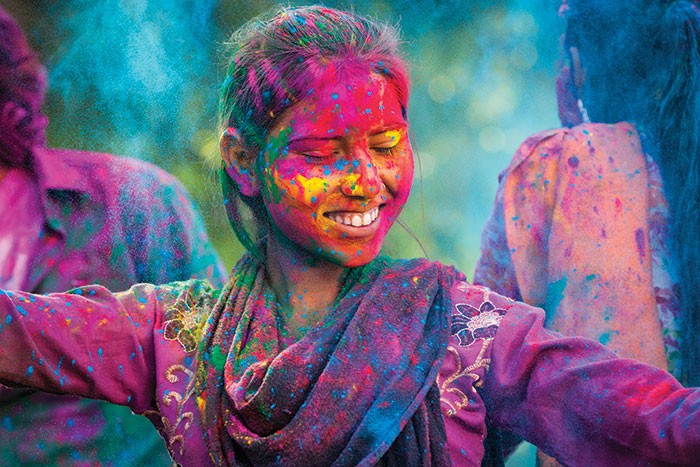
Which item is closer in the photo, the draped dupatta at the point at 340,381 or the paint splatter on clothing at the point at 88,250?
the draped dupatta at the point at 340,381

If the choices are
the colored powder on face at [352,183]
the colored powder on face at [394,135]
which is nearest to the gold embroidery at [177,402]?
the colored powder on face at [352,183]

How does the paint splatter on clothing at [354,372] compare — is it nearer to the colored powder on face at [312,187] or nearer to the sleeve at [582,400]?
the sleeve at [582,400]

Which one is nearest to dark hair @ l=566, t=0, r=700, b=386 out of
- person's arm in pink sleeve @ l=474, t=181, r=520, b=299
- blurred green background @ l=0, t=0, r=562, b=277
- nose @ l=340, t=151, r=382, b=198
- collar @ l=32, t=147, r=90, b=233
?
blurred green background @ l=0, t=0, r=562, b=277

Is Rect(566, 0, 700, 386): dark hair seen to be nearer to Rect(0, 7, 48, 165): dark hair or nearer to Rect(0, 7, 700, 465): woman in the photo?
Rect(0, 7, 700, 465): woman

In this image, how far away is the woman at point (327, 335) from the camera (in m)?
1.32

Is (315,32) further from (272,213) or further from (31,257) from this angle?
(31,257)

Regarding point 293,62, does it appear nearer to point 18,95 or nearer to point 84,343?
point 84,343

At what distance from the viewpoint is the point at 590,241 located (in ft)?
6.25

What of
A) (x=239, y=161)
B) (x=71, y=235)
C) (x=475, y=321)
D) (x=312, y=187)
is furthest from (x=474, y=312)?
(x=71, y=235)

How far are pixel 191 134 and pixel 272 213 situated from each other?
1.65 feet

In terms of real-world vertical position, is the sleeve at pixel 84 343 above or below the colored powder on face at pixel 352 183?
below

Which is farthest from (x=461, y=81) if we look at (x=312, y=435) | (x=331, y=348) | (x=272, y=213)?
(x=312, y=435)

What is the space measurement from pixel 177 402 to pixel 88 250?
0.55m

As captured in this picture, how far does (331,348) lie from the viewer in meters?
1.38
